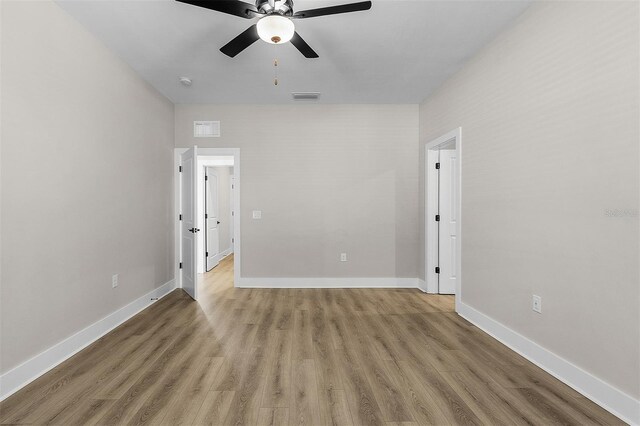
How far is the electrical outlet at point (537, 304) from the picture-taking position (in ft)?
7.57

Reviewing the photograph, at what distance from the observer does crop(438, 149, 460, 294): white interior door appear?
4.20 m

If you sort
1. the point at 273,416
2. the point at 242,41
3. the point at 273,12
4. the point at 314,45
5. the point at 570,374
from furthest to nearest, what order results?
the point at 314,45 → the point at 242,41 → the point at 273,12 → the point at 570,374 → the point at 273,416

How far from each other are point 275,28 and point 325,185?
2691 mm

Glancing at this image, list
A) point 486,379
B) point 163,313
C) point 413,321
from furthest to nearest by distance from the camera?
1. point 163,313
2. point 413,321
3. point 486,379

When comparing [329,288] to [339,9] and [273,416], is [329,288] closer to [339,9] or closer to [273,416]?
[273,416]

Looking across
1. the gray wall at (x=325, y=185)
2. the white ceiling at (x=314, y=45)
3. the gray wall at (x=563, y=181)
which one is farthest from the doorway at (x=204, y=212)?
the gray wall at (x=563, y=181)

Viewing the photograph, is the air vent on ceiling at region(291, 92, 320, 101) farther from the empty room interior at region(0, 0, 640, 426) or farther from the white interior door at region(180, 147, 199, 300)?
the white interior door at region(180, 147, 199, 300)

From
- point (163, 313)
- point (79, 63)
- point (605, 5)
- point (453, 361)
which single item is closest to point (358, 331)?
point (453, 361)

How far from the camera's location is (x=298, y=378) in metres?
2.10

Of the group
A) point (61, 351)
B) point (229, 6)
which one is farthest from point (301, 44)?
point (61, 351)

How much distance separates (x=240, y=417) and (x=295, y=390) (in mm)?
389

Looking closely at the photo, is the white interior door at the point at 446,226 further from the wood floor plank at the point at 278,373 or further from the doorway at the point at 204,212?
the doorway at the point at 204,212

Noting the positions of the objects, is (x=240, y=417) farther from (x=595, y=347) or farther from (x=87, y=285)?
(x=595, y=347)

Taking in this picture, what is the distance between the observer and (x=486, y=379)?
211cm
